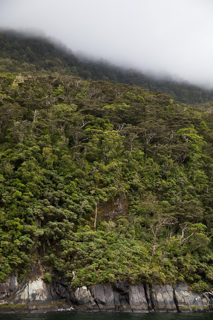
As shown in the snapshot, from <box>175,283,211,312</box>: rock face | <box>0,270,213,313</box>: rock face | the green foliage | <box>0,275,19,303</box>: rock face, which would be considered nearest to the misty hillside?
the green foliage

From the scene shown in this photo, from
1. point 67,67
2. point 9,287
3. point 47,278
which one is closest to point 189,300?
point 47,278

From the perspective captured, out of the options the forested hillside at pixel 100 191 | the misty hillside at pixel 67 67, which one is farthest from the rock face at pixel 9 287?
the misty hillside at pixel 67 67

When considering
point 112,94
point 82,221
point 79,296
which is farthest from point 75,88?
point 79,296

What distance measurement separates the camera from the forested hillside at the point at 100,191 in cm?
2636

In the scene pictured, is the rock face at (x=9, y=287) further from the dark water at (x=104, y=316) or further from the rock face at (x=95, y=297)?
the dark water at (x=104, y=316)

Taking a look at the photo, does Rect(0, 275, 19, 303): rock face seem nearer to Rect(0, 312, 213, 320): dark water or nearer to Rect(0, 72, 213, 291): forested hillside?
→ Rect(0, 72, 213, 291): forested hillside

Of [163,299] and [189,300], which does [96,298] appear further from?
[189,300]

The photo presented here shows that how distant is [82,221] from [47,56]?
340 ft

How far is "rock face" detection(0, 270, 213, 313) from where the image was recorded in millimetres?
22844

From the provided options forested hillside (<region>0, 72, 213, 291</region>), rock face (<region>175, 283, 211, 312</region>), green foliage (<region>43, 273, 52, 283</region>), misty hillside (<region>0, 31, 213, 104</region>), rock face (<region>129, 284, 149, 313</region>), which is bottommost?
rock face (<region>175, 283, 211, 312</region>)

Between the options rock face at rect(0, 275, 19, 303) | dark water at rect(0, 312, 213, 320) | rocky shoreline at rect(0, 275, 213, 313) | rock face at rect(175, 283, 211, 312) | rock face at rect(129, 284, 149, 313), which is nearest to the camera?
dark water at rect(0, 312, 213, 320)

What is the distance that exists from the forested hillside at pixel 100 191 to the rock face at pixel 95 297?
0.89 meters

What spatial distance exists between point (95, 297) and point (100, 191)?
12443 millimetres

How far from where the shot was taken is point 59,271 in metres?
26.3
